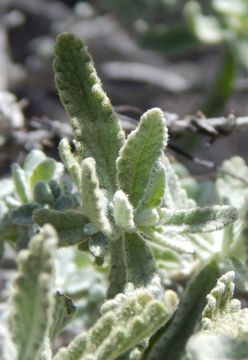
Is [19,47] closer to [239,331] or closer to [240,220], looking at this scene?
[240,220]

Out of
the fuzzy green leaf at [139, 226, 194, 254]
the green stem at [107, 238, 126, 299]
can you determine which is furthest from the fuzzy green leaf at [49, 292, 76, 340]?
the fuzzy green leaf at [139, 226, 194, 254]

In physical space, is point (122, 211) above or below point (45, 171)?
below

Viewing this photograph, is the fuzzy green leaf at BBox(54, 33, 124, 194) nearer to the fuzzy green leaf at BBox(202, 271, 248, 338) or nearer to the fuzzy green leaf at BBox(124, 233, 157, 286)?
the fuzzy green leaf at BBox(124, 233, 157, 286)

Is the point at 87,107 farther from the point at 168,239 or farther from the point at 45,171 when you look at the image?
the point at 45,171

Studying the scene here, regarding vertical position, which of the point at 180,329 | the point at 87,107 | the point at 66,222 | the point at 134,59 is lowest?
the point at 180,329

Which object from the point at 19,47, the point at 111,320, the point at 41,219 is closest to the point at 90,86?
the point at 41,219

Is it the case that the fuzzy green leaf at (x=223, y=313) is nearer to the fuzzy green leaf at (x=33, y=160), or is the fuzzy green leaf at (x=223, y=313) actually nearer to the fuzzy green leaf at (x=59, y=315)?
the fuzzy green leaf at (x=59, y=315)

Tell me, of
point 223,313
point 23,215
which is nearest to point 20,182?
point 23,215
